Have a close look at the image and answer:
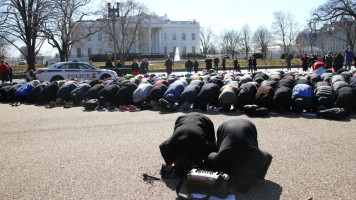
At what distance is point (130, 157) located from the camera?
5383 mm

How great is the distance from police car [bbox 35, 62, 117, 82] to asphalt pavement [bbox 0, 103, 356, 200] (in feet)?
30.9

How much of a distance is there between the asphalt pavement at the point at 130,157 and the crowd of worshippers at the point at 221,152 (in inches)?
9.0

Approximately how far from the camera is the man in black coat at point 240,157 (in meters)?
3.73

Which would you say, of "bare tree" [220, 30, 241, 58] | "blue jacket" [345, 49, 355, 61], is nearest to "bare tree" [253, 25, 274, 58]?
"bare tree" [220, 30, 241, 58]

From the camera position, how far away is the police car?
58.0 ft

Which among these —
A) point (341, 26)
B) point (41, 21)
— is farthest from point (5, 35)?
point (341, 26)

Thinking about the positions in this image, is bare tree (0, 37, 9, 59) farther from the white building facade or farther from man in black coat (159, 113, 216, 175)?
man in black coat (159, 113, 216, 175)

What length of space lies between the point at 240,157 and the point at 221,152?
0.83 feet

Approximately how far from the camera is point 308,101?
8.77 meters

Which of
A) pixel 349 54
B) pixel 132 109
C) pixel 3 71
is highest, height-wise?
pixel 349 54

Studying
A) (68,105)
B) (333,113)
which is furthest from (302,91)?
(68,105)

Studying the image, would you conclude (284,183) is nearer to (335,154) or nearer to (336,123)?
(335,154)

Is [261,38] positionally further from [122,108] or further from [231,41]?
[122,108]

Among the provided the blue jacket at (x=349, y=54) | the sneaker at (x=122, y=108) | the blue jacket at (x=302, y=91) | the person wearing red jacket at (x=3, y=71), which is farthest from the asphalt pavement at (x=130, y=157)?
the blue jacket at (x=349, y=54)
